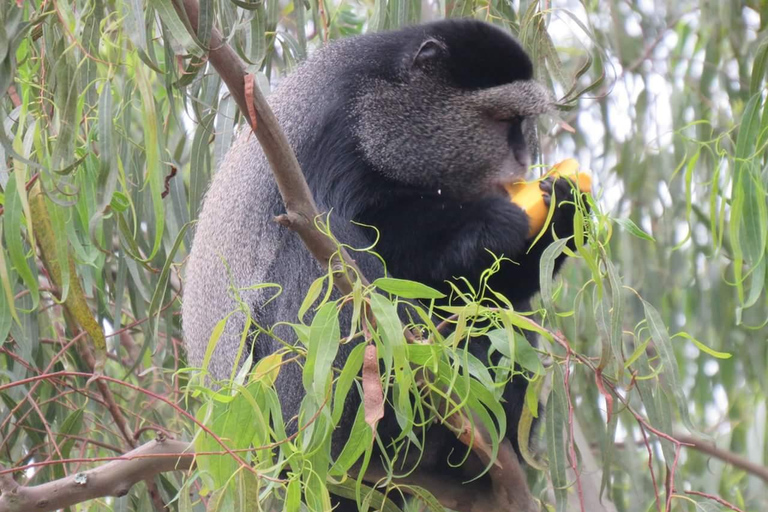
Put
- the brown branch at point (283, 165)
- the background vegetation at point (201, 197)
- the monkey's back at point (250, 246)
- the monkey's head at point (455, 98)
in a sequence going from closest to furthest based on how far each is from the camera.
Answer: the brown branch at point (283, 165) < the background vegetation at point (201, 197) < the monkey's back at point (250, 246) < the monkey's head at point (455, 98)

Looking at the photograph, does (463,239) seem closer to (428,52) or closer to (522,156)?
(522,156)

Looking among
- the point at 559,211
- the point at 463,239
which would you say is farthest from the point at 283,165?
the point at 559,211

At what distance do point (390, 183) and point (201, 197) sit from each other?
0.77 metres

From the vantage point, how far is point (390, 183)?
10.5 ft

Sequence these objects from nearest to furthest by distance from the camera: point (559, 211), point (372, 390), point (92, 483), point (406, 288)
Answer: point (372, 390), point (406, 288), point (92, 483), point (559, 211)

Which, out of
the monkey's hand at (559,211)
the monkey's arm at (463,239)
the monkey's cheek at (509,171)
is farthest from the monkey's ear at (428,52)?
the monkey's hand at (559,211)

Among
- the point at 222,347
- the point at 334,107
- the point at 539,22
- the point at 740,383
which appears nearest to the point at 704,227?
the point at 740,383

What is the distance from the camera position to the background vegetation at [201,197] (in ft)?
7.32

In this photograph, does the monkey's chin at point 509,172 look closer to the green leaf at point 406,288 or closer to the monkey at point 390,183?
the monkey at point 390,183

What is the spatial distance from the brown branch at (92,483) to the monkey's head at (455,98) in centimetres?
131

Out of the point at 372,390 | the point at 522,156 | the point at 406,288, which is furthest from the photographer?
the point at 522,156

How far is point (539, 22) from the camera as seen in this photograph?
3.28 meters

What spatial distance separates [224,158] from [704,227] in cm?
211

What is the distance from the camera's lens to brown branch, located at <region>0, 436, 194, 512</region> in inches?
88.1
